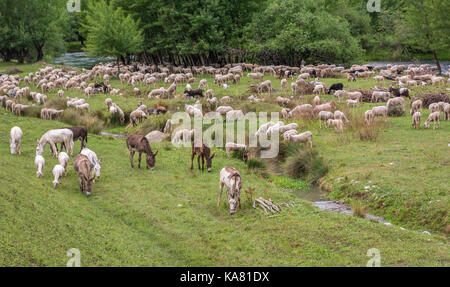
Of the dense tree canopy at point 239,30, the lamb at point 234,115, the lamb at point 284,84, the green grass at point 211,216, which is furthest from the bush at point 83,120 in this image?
the dense tree canopy at point 239,30

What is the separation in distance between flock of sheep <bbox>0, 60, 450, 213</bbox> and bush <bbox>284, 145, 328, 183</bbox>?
123 centimetres

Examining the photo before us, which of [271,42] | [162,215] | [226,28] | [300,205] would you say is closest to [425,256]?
[300,205]

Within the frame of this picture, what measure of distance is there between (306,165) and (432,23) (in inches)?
1335

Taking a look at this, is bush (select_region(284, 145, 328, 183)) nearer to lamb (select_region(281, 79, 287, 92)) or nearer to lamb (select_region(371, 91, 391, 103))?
lamb (select_region(371, 91, 391, 103))

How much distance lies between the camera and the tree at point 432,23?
1789 inches

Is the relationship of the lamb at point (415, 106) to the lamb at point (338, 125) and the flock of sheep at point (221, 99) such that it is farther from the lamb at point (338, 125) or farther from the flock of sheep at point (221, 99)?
the lamb at point (338, 125)

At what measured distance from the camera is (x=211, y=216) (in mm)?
14164

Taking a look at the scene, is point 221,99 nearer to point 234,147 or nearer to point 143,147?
point 234,147

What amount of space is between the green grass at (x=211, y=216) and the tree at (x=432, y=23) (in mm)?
28926

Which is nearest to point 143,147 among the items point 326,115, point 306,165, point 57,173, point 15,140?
point 57,173

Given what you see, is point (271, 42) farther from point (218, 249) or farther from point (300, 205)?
point (218, 249)

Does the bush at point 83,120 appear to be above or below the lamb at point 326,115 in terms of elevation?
below

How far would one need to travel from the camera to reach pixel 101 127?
27844mm
